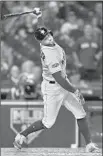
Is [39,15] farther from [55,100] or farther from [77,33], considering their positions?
[77,33]

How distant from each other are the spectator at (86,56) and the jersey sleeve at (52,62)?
4593 mm

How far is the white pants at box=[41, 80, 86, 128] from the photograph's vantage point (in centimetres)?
663

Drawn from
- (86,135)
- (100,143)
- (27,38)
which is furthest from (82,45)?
(86,135)

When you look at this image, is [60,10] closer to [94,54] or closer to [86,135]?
[94,54]

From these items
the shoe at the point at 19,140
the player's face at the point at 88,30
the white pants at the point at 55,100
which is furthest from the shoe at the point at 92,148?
the player's face at the point at 88,30

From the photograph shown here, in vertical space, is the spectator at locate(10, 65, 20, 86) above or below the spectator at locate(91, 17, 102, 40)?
below

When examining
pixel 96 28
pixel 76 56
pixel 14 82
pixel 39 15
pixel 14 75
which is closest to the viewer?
pixel 39 15

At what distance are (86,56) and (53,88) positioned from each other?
4.47 m

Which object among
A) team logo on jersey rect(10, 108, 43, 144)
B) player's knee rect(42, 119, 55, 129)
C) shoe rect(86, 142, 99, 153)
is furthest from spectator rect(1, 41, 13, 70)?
shoe rect(86, 142, 99, 153)

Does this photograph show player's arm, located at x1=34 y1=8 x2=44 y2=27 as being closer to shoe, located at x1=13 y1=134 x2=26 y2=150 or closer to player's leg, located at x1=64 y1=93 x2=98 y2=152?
player's leg, located at x1=64 y1=93 x2=98 y2=152

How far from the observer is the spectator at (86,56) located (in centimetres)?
1100

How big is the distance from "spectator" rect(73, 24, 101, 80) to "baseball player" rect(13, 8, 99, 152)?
14.2 ft

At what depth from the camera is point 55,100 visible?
664 cm

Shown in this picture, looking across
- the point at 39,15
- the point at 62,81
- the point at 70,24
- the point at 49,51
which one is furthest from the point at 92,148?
the point at 70,24
